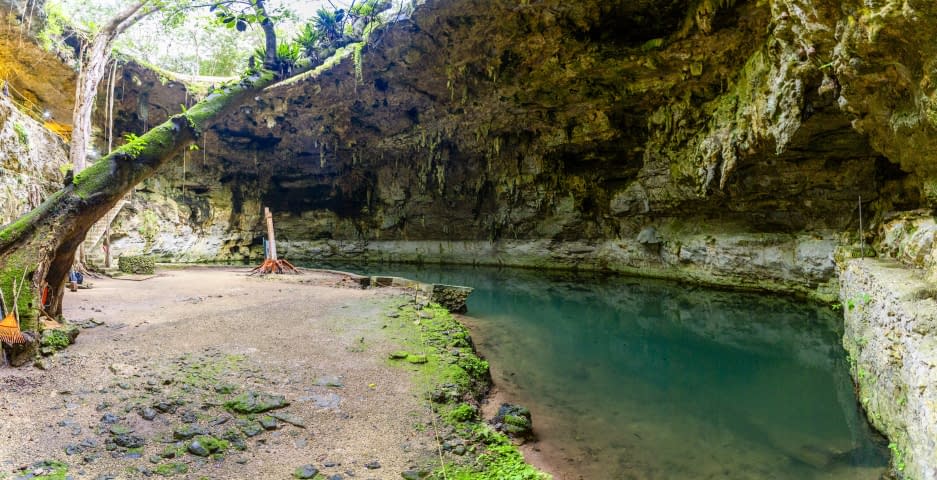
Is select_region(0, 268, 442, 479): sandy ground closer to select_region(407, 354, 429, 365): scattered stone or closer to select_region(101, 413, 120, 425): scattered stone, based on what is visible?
select_region(101, 413, 120, 425): scattered stone

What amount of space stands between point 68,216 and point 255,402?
10.9ft

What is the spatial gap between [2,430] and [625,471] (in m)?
4.80

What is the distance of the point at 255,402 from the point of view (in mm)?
3830

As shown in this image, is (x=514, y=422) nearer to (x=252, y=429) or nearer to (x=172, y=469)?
(x=252, y=429)

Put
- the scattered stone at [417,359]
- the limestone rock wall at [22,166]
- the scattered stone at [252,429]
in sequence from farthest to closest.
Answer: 1. the limestone rock wall at [22,166]
2. the scattered stone at [417,359]
3. the scattered stone at [252,429]

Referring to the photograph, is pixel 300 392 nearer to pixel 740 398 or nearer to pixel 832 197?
pixel 740 398

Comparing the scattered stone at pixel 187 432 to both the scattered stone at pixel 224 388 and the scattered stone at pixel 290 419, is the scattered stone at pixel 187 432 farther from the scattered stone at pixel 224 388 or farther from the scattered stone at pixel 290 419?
the scattered stone at pixel 224 388

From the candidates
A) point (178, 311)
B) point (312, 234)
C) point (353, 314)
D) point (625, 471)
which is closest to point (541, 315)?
point (353, 314)

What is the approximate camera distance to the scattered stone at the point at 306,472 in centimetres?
289

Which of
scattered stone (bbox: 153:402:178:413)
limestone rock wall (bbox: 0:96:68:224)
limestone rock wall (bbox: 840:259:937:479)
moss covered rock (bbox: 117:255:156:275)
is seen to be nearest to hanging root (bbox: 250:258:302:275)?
moss covered rock (bbox: 117:255:156:275)

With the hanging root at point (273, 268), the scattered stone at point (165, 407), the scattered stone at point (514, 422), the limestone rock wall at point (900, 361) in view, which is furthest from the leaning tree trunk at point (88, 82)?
the limestone rock wall at point (900, 361)

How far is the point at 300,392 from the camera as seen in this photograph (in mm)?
4203

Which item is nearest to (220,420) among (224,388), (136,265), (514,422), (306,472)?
(224,388)

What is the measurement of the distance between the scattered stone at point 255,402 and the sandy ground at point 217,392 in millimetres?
109
